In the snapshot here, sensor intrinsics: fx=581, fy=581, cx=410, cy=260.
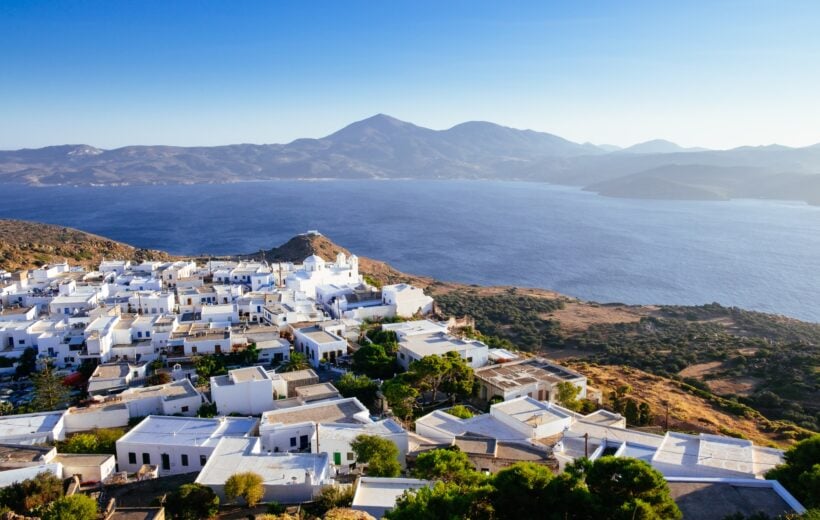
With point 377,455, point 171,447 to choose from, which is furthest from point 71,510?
point 377,455

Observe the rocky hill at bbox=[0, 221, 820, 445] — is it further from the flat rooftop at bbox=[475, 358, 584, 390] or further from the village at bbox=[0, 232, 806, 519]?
the village at bbox=[0, 232, 806, 519]

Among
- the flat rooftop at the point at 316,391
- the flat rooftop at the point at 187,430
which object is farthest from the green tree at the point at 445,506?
the flat rooftop at the point at 316,391

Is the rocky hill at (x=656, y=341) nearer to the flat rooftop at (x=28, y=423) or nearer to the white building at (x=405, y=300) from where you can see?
the white building at (x=405, y=300)

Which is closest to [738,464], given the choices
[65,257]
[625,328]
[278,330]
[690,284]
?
[278,330]

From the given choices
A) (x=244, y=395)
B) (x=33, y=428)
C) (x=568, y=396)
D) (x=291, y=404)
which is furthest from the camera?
(x=568, y=396)

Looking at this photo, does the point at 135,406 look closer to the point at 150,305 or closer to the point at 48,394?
the point at 48,394

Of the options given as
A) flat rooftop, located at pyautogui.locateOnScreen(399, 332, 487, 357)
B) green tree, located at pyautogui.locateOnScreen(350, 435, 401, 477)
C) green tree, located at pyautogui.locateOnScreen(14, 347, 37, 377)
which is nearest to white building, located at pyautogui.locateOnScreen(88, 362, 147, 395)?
green tree, located at pyautogui.locateOnScreen(14, 347, 37, 377)
